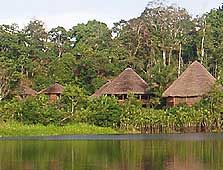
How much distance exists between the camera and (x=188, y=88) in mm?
46094

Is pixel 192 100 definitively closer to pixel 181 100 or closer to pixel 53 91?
pixel 181 100

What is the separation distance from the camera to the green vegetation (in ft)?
130

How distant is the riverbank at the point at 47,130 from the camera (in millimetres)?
38219

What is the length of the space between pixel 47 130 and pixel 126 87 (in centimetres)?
1177

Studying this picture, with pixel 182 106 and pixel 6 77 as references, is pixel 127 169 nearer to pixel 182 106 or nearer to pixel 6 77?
pixel 182 106

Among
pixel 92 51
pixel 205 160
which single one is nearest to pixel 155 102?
pixel 92 51

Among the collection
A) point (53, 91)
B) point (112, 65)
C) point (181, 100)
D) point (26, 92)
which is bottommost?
point (181, 100)

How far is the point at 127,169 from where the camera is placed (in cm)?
1738

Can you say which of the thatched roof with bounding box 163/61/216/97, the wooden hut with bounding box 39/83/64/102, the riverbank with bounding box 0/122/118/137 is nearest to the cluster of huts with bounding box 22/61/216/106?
the thatched roof with bounding box 163/61/216/97

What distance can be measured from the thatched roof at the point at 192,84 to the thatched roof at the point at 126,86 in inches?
126

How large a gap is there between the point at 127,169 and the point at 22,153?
7867 millimetres

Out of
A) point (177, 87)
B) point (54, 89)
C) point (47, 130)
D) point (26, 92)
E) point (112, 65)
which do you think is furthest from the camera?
point (112, 65)

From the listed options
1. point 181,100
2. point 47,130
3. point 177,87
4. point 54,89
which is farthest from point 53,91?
point 47,130

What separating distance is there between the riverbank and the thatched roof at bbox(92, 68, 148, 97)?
9.31m
